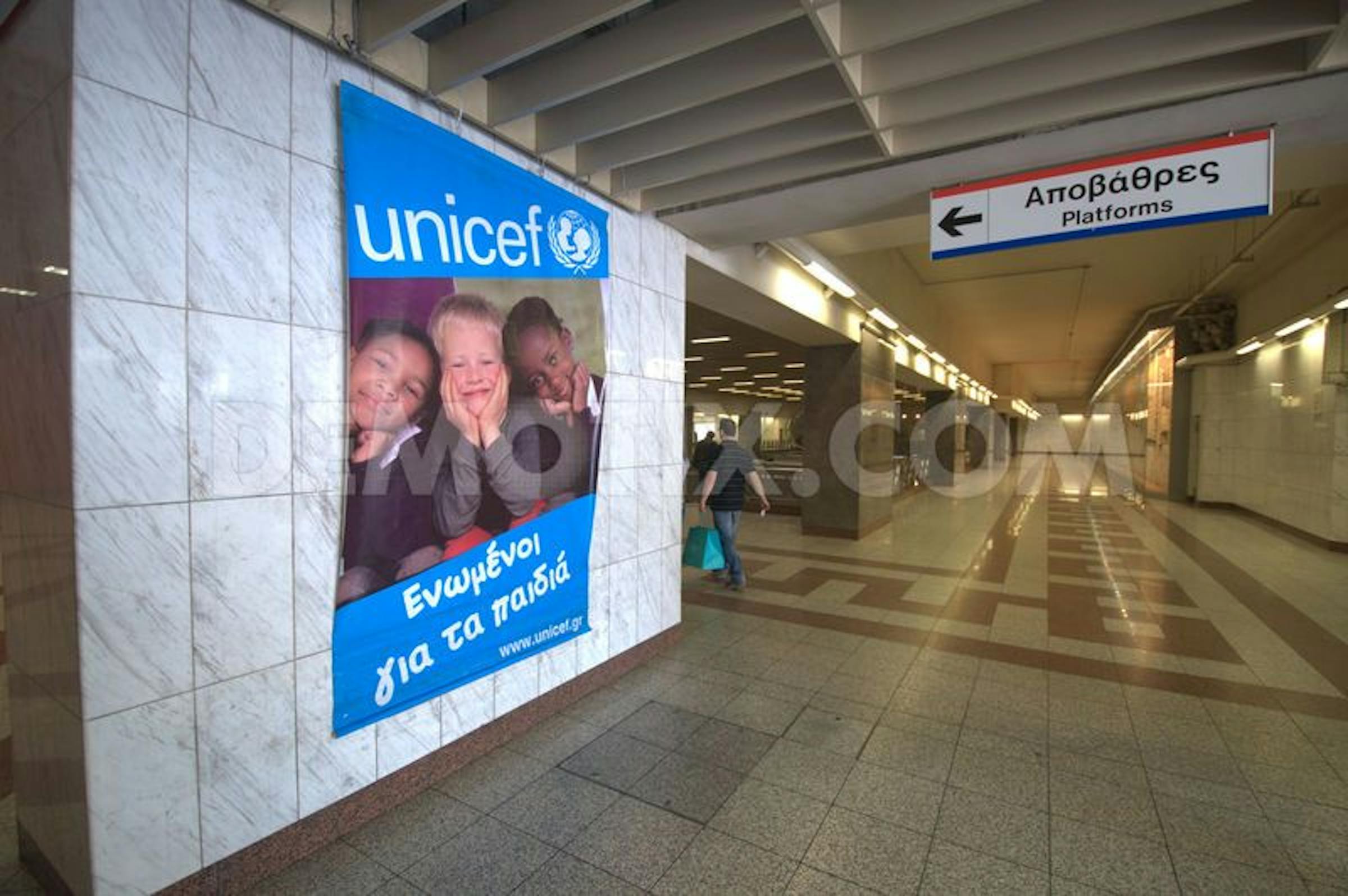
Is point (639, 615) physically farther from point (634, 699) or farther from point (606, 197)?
point (606, 197)

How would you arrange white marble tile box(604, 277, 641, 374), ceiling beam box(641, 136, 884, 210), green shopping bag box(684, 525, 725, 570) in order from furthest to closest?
green shopping bag box(684, 525, 725, 570) < white marble tile box(604, 277, 641, 374) < ceiling beam box(641, 136, 884, 210)

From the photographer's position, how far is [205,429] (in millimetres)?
2039

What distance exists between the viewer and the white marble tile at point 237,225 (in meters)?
2.01

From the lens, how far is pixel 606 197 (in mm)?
3896

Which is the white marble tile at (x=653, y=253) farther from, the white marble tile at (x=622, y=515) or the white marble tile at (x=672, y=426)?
the white marble tile at (x=622, y=515)

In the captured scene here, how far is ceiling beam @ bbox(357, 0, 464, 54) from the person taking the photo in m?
2.22

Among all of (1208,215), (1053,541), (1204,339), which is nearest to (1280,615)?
(1053,541)

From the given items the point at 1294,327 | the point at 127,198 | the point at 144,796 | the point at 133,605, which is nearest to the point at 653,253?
the point at 127,198

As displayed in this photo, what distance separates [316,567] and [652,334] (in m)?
2.63

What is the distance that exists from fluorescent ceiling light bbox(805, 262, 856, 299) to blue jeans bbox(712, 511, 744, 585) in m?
2.60

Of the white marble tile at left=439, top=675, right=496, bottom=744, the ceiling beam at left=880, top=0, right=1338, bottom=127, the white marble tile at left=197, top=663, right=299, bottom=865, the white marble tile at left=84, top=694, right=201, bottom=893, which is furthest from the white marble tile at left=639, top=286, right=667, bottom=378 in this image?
the white marble tile at left=84, top=694, right=201, bottom=893

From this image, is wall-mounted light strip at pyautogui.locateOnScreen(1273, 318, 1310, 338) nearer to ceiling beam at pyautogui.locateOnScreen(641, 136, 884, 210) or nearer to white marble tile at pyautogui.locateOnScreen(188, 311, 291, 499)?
ceiling beam at pyautogui.locateOnScreen(641, 136, 884, 210)

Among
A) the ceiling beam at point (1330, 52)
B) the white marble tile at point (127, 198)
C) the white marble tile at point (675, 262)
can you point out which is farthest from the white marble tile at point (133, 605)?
the ceiling beam at point (1330, 52)

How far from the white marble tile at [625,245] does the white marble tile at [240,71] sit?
76.6 inches
